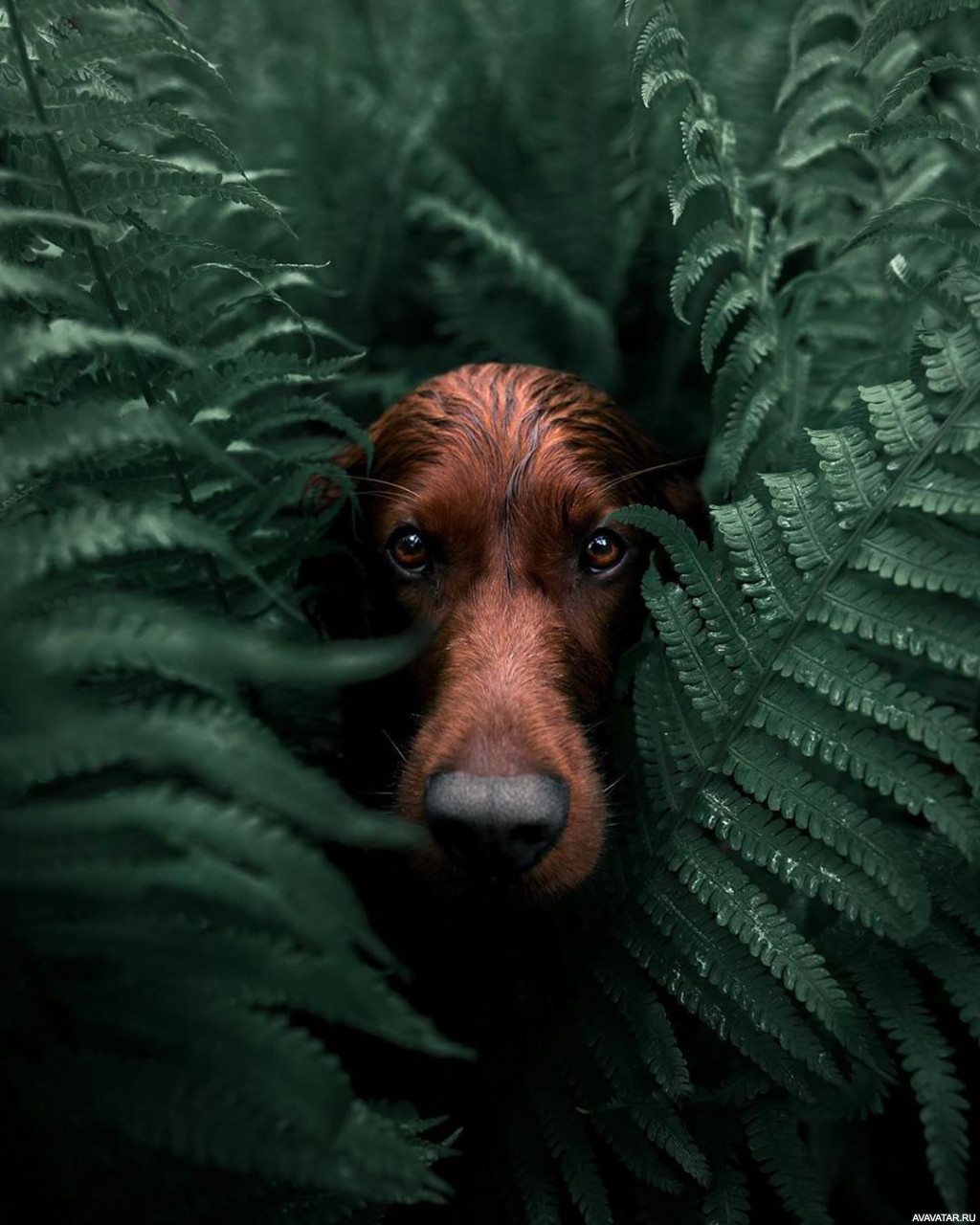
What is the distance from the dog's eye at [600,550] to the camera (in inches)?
116

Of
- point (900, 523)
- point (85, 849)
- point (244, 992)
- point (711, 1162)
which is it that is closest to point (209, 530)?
point (85, 849)

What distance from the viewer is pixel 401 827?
1.39 metres

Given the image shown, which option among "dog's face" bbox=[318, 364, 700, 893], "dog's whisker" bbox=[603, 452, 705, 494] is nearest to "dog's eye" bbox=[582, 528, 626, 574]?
"dog's face" bbox=[318, 364, 700, 893]

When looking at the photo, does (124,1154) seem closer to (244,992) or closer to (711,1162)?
(244,992)

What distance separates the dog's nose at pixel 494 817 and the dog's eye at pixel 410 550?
802 mm

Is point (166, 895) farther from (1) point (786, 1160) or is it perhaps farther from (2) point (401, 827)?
(1) point (786, 1160)

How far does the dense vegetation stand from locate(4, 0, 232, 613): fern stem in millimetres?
13

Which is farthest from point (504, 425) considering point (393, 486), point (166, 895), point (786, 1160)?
point (786, 1160)

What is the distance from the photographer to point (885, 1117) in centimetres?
278

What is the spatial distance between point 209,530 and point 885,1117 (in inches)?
93.2

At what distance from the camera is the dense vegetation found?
1.43 meters

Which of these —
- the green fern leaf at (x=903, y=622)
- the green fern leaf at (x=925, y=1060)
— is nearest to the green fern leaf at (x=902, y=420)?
the green fern leaf at (x=903, y=622)

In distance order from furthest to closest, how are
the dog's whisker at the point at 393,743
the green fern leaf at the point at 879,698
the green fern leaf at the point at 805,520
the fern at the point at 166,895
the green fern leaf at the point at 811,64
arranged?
the green fern leaf at the point at 811,64 → the dog's whisker at the point at 393,743 → the green fern leaf at the point at 805,520 → the green fern leaf at the point at 879,698 → the fern at the point at 166,895

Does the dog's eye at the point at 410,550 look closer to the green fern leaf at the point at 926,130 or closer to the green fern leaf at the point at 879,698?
the green fern leaf at the point at 879,698
